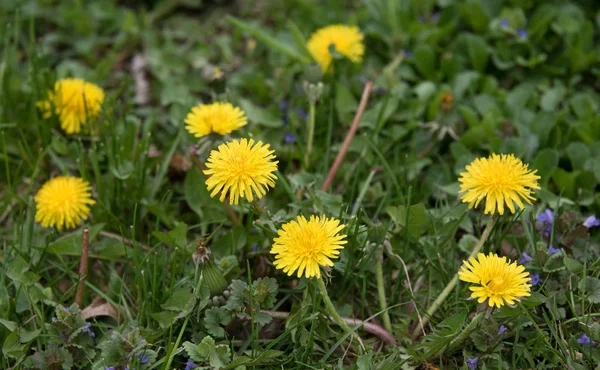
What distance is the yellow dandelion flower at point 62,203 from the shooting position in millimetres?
2291

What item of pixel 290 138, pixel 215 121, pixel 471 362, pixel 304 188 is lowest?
pixel 471 362

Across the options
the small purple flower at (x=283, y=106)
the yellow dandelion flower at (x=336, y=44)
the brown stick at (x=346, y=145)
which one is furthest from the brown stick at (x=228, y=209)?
the yellow dandelion flower at (x=336, y=44)

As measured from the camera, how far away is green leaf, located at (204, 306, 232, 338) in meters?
1.94

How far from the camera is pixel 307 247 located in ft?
5.75

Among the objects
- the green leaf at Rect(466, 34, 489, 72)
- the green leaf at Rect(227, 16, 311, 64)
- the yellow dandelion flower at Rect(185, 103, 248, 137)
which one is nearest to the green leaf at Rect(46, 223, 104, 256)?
the yellow dandelion flower at Rect(185, 103, 248, 137)

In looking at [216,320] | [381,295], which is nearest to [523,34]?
[381,295]

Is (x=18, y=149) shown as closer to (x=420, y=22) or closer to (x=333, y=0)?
(x=333, y=0)

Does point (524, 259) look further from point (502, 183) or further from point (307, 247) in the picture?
point (307, 247)

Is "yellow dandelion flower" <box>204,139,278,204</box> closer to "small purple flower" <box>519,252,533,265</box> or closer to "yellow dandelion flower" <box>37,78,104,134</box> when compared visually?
"small purple flower" <box>519,252,533,265</box>

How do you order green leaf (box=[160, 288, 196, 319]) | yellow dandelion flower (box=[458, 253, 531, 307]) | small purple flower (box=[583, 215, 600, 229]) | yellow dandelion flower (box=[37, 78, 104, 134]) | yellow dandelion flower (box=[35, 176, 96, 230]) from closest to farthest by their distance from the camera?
yellow dandelion flower (box=[458, 253, 531, 307]) → green leaf (box=[160, 288, 196, 319]) → small purple flower (box=[583, 215, 600, 229]) → yellow dandelion flower (box=[35, 176, 96, 230]) → yellow dandelion flower (box=[37, 78, 104, 134])

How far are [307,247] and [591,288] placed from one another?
884 mm

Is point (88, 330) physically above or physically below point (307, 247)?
below

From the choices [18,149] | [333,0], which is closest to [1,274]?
[18,149]

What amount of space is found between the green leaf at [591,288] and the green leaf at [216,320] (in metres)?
1.05
